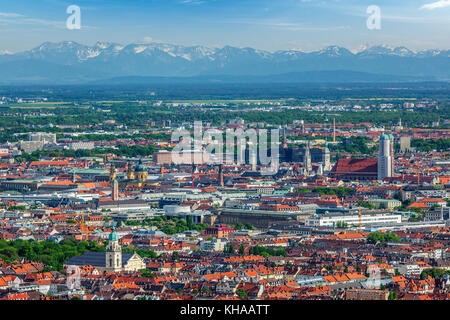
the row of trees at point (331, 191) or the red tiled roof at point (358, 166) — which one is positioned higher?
the red tiled roof at point (358, 166)

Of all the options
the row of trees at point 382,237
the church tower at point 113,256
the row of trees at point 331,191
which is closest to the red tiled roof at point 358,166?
the row of trees at point 331,191

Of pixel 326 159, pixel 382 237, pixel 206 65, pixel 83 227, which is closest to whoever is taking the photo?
pixel 382 237

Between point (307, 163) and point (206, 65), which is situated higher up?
point (206, 65)

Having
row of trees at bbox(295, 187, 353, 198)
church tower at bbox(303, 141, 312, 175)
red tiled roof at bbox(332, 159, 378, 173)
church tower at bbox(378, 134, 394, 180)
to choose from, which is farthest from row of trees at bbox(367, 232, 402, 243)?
church tower at bbox(303, 141, 312, 175)

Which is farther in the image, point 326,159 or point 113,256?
point 326,159

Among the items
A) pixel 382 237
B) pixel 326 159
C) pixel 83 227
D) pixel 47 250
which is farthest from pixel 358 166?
pixel 47 250

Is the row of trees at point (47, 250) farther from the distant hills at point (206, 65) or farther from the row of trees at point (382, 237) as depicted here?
the distant hills at point (206, 65)

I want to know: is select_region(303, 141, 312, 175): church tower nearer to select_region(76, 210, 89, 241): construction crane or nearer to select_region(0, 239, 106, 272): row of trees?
select_region(76, 210, 89, 241): construction crane

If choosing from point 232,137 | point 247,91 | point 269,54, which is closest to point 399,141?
point 232,137

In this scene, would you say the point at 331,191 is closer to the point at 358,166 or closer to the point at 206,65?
the point at 358,166
